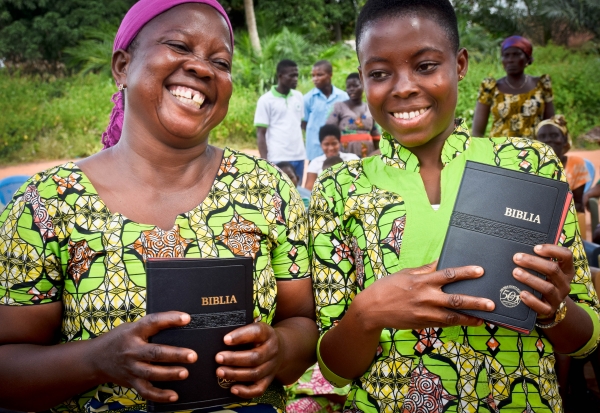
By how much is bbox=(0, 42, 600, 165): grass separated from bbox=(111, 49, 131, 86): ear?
46.8 feet

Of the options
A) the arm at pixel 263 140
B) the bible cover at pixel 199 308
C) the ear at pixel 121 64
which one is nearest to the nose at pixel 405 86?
the bible cover at pixel 199 308

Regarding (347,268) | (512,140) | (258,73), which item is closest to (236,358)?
(347,268)

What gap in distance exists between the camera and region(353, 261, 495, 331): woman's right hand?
1.46 m

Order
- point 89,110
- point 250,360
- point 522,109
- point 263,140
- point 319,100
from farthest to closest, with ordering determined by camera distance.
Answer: point 89,110
point 319,100
point 263,140
point 522,109
point 250,360

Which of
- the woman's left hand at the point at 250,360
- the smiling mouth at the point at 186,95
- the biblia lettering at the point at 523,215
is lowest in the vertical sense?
the woman's left hand at the point at 250,360

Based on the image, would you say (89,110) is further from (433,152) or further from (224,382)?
(224,382)

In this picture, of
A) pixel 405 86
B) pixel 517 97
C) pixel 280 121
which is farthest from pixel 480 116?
pixel 405 86

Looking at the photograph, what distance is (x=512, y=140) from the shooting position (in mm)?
1910

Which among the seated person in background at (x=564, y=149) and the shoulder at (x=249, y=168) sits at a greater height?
the seated person in background at (x=564, y=149)

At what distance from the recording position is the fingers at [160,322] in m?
1.41

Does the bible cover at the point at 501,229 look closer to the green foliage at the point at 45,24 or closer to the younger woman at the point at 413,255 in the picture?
the younger woman at the point at 413,255

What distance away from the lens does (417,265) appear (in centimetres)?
177

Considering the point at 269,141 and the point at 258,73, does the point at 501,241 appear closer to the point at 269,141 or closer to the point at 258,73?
the point at 269,141

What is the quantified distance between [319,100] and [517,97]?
10.2ft
